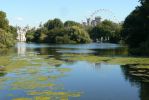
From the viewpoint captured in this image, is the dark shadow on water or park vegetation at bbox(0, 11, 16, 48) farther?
park vegetation at bbox(0, 11, 16, 48)

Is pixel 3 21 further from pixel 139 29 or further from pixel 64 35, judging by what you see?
pixel 64 35

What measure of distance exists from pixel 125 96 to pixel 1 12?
9631 centimetres

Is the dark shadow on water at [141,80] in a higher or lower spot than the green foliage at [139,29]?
lower

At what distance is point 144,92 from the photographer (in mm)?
24938

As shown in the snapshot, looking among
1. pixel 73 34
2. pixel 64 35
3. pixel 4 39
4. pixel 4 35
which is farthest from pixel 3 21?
pixel 64 35

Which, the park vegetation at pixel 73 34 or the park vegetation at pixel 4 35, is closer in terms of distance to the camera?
the park vegetation at pixel 4 35

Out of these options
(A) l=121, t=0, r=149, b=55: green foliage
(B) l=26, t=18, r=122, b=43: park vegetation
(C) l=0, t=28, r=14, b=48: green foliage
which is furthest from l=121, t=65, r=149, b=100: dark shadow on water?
(B) l=26, t=18, r=122, b=43: park vegetation

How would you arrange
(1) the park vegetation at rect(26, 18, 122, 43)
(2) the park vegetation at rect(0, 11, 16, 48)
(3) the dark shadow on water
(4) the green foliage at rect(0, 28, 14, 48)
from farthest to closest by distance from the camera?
1. (1) the park vegetation at rect(26, 18, 122, 43)
2. (2) the park vegetation at rect(0, 11, 16, 48)
3. (4) the green foliage at rect(0, 28, 14, 48)
4. (3) the dark shadow on water

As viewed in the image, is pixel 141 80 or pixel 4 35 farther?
pixel 4 35

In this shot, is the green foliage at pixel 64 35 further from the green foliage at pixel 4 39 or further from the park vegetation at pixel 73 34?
the green foliage at pixel 4 39

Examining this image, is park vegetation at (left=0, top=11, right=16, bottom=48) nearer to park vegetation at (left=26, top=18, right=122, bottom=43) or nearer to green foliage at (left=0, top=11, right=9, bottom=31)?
green foliage at (left=0, top=11, right=9, bottom=31)

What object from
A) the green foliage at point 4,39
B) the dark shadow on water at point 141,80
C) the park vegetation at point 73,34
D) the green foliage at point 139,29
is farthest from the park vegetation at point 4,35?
the dark shadow on water at point 141,80

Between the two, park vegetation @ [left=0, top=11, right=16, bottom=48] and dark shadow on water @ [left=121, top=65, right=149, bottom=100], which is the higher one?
park vegetation @ [left=0, top=11, right=16, bottom=48]

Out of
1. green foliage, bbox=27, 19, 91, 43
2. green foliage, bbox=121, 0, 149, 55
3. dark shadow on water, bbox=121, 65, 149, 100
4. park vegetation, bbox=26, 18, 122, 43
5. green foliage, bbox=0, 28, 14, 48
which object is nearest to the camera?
dark shadow on water, bbox=121, 65, 149, 100
